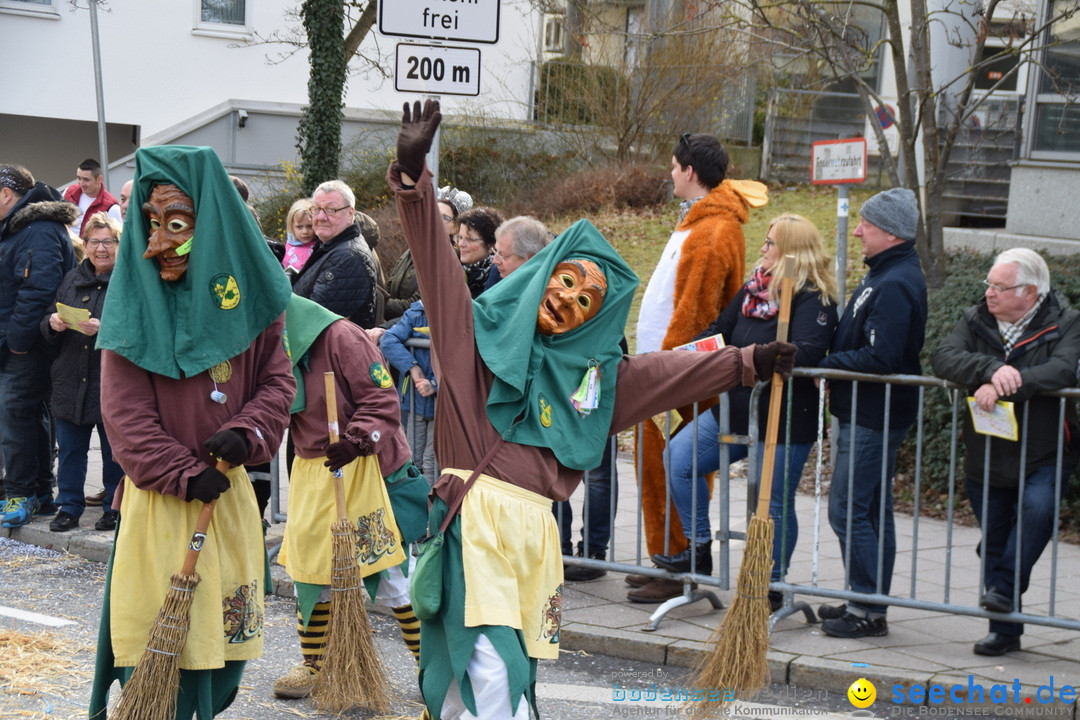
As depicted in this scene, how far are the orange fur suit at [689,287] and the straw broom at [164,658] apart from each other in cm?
299

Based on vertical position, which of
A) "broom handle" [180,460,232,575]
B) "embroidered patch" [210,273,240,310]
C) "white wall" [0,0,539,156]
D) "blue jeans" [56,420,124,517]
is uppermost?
"white wall" [0,0,539,156]

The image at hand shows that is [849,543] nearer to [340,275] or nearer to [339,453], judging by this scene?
[339,453]

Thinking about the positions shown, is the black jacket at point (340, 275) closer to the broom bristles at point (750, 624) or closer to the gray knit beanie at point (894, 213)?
the gray knit beanie at point (894, 213)

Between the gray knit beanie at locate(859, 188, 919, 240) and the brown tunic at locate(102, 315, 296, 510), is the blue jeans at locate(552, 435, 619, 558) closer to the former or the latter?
the gray knit beanie at locate(859, 188, 919, 240)

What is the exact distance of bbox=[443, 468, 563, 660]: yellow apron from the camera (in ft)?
11.6

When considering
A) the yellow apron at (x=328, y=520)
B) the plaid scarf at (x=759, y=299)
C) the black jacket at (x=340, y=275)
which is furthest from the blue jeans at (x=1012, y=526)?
the black jacket at (x=340, y=275)

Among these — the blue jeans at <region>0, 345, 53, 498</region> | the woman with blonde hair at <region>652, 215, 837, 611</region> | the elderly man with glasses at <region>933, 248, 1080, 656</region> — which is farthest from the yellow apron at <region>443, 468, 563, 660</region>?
the blue jeans at <region>0, 345, 53, 498</region>

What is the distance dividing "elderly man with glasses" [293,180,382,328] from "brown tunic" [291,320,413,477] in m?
1.34

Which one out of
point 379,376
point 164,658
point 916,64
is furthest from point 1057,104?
point 164,658

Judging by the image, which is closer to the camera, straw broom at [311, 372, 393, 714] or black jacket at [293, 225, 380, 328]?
straw broom at [311, 372, 393, 714]

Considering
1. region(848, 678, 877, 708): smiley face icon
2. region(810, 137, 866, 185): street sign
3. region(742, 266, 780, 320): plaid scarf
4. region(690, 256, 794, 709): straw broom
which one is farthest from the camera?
region(810, 137, 866, 185): street sign

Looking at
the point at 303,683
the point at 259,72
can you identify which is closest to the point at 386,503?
the point at 303,683

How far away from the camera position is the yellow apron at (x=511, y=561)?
354 cm

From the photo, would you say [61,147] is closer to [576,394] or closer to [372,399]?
[372,399]
